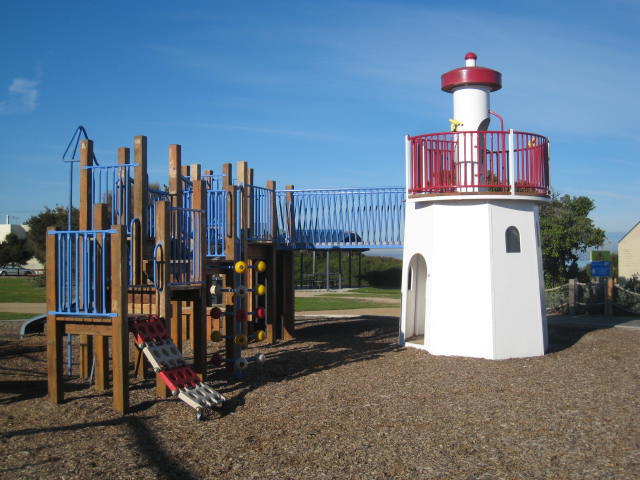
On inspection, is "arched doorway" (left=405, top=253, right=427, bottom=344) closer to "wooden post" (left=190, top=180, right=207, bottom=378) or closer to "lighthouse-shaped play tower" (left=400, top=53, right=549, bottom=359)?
"lighthouse-shaped play tower" (left=400, top=53, right=549, bottom=359)

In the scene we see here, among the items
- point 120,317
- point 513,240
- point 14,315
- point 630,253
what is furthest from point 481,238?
point 630,253

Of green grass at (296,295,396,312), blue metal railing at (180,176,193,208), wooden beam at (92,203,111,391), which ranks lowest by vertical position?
green grass at (296,295,396,312)

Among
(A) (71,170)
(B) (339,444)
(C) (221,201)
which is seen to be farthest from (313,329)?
(B) (339,444)

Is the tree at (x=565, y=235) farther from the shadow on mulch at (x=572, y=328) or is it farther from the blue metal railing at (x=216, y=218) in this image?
the blue metal railing at (x=216, y=218)

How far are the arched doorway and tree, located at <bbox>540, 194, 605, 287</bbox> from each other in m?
14.2

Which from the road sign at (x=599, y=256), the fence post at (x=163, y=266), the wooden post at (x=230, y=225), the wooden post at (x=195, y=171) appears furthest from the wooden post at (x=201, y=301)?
the road sign at (x=599, y=256)

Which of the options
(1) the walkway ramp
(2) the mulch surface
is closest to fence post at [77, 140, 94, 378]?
(1) the walkway ramp

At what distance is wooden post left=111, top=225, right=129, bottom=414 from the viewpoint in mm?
8727

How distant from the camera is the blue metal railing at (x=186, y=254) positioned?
33.1 feet

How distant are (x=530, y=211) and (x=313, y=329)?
7.78m

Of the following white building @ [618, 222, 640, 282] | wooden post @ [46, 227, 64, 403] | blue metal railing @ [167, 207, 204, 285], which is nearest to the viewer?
wooden post @ [46, 227, 64, 403]

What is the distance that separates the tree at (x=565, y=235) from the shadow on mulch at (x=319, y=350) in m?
10.7

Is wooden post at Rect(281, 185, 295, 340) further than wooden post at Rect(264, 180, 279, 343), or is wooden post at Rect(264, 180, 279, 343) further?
wooden post at Rect(281, 185, 295, 340)

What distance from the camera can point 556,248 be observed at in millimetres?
28516
